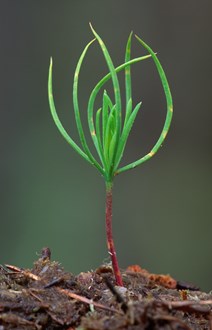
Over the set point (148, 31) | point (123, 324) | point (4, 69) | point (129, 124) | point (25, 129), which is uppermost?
point (148, 31)

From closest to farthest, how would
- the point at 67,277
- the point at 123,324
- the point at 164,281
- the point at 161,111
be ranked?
the point at 123,324 → the point at 67,277 → the point at 164,281 → the point at 161,111

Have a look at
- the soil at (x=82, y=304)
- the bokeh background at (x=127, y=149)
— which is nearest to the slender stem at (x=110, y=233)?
the soil at (x=82, y=304)

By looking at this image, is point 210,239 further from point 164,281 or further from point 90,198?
point 164,281

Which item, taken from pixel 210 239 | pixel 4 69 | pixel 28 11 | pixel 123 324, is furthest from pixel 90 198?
pixel 123 324

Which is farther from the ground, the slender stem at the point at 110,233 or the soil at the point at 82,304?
the slender stem at the point at 110,233

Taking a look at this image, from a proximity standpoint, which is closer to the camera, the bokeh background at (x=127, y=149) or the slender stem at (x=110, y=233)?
the slender stem at (x=110, y=233)

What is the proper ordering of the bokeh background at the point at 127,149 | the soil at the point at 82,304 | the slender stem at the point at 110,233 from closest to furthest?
1. the soil at the point at 82,304
2. the slender stem at the point at 110,233
3. the bokeh background at the point at 127,149

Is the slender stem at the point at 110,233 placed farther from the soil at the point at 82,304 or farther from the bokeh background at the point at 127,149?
the bokeh background at the point at 127,149
